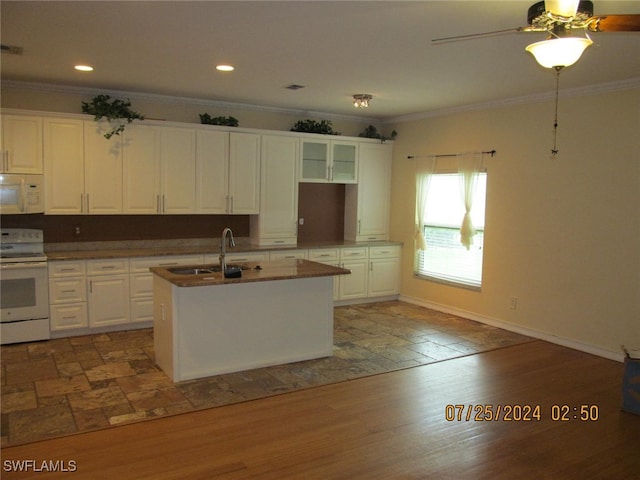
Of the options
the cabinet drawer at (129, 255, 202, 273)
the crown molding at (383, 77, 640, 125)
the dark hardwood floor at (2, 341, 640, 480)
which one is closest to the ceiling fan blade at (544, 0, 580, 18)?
the dark hardwood floor at (2, 341, 640, 480)

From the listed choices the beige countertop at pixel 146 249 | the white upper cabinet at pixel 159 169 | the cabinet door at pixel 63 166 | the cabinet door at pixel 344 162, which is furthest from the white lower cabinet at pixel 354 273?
the cabinet door at pixel 63 166

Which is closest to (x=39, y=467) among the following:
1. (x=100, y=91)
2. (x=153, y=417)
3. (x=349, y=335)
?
(x=153, y=417)

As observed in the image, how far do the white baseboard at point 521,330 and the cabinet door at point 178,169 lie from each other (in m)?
3.46

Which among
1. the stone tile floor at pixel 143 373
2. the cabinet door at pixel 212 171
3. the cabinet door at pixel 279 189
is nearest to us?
the stone tile floor at pixel 143 373

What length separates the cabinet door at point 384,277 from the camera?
741cm

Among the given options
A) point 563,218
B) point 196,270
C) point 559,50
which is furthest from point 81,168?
point 563,218

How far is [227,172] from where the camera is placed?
21.1 ft

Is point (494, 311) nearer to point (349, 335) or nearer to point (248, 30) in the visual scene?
point (349, 335)

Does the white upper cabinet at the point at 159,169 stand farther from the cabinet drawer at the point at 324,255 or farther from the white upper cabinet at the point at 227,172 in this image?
the cabinet drawer at the point at 324,255

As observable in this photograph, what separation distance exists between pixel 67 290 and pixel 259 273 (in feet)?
Answer: 7.39

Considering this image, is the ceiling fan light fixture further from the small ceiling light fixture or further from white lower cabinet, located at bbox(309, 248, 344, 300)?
white lower cabinet, located at bbox(309, 248, 344, 300)

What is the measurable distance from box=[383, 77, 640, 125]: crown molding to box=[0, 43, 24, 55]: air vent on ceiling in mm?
4764

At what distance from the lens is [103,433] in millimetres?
3365

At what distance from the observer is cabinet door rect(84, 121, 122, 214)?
5629 millimetres
